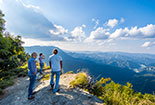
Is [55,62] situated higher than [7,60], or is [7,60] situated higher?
[55,62]

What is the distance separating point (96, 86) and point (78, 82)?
1.43m

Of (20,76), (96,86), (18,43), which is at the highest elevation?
(18,43)

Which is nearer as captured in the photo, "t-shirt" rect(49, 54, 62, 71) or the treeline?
"t-shirt" rect(49, 54, 62, 71)

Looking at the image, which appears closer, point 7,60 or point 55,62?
point 55,62

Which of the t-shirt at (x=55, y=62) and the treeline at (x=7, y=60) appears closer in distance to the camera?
the t-shirt at (x=55, y=62)

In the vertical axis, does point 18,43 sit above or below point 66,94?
above

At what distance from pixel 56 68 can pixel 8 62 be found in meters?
12.7

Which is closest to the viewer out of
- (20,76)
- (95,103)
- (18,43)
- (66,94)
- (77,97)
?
(95,103)

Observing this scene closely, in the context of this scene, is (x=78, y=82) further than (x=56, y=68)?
Yes

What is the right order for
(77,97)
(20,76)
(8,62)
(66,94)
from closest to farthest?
(77,97) → (66,94) → (20,76) → (8,62)

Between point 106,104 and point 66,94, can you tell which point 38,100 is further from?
point 106,104

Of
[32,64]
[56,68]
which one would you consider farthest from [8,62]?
[56,68]

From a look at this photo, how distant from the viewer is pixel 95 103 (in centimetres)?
371

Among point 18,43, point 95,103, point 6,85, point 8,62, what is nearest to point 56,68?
point 95,103
